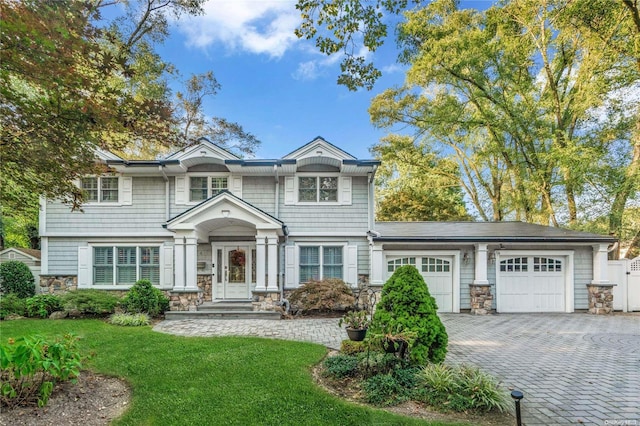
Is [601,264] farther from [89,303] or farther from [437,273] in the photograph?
[89,303]

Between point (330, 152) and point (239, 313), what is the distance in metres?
6.01

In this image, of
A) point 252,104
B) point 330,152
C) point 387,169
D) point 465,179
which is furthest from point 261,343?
point 465,179

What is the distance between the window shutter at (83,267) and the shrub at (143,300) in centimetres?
243

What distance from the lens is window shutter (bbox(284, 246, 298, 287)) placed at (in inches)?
436

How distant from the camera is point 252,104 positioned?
15.4 m

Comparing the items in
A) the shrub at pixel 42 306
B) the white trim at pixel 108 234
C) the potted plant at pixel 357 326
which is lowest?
the shrub at pixel 42 306

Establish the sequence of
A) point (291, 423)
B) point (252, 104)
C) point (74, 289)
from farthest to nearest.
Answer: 1. point (252, 104)
2. point (74, 289)
3. point (291, 423)

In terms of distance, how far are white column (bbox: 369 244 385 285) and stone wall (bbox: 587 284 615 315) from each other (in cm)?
735

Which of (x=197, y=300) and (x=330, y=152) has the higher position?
(x=330, y=152)

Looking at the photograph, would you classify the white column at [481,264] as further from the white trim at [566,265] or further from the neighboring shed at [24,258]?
the neighboring shed at [24,258]

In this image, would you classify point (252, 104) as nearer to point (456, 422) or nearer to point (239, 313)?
point (239, 313)

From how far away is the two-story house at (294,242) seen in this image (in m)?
10.9

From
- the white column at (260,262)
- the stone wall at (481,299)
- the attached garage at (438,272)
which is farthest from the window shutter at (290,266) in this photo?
the stone wall at (481,299)

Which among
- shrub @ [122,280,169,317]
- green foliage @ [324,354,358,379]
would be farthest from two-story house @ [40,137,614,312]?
green foliage @ [324,354,358,379]
